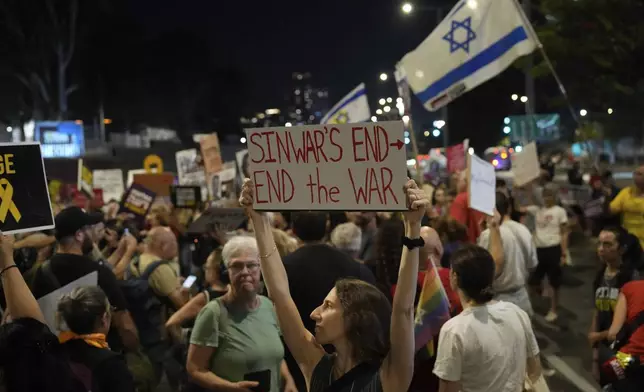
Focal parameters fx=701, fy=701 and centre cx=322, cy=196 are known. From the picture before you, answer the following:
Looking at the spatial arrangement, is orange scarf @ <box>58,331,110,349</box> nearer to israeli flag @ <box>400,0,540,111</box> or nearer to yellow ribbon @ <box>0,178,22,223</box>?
yellow ribbon @ <box>0,178,22,223</box>

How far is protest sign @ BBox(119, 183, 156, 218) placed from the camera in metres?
9.83

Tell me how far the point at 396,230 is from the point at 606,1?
27.0 feet

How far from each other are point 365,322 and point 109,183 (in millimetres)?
15098

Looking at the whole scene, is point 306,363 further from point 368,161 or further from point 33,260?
point 33,260

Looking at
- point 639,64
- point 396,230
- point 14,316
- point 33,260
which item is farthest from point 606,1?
point 14,316

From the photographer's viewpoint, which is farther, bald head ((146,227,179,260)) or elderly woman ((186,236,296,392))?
bald head ((146,227,179,260))

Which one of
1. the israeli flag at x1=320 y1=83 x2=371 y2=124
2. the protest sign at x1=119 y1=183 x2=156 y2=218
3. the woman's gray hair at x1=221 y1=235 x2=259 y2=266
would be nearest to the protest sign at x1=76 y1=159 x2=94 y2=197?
the protest sign at x1=119 y1=183 x2=156 y2=218

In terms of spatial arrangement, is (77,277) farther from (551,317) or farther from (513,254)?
(551,317)

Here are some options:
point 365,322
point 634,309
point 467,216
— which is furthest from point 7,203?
point 467,216

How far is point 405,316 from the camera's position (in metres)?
2.72

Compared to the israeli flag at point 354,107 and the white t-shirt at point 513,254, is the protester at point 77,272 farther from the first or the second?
the israeli flag at point 354,107

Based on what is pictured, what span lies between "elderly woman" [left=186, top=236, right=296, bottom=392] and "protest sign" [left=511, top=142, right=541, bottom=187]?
730 centimetres

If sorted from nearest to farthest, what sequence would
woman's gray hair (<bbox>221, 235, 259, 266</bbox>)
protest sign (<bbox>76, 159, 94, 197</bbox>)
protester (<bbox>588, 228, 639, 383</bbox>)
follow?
1. woman's gray hair (<bbox>221, 235, 259, 266</bbox>)
2. protester (<bbox>588, 228, 639, 383</bbox>)
3. protest sign (<bbox>76, 159, 94, 197</bbox>)

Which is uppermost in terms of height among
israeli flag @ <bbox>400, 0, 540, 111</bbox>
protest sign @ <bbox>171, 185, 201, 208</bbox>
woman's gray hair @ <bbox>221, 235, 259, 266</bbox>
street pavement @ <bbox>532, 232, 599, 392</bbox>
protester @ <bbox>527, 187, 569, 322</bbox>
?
israeli flag @ <bbox>400, 0, 540, 111</bbox>
